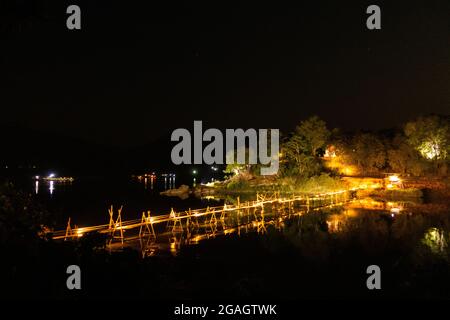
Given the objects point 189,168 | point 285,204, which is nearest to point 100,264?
point 285,204

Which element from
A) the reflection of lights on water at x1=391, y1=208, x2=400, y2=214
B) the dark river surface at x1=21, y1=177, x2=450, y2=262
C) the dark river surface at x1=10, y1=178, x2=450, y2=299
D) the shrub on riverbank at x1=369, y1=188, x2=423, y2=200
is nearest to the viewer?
the dark river surface at x1=10, y1=178, x2=450, y2=299

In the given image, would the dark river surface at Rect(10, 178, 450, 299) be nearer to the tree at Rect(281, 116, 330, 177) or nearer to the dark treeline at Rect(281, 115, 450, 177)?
the dark treeline at Rect(281, 115, 450, 177)

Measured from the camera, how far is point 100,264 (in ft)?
24.1

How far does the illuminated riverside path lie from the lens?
1877 centimetres

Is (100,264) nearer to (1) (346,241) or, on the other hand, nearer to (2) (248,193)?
(1) (346,241)

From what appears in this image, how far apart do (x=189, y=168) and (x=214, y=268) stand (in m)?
145

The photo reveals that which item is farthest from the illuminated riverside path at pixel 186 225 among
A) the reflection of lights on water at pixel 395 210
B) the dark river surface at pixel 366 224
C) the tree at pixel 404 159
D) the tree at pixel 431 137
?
the tree at pixel 431 137

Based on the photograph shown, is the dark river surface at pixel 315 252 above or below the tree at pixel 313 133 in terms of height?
below

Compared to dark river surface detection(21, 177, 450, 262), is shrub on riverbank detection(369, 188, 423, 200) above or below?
above

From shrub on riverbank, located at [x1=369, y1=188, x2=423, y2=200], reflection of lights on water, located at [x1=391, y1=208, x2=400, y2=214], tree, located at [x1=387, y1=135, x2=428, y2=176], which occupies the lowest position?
reflection of lights on water, located at [x1=391, y1=208, x2=400, y2=214]

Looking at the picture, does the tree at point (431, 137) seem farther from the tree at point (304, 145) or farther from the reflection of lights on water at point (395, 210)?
the reflection of lights on water at point (395, 210)

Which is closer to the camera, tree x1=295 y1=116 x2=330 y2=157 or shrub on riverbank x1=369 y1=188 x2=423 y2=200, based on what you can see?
shrub on riverbank x1=369 y1=188 x2=423 y2=200

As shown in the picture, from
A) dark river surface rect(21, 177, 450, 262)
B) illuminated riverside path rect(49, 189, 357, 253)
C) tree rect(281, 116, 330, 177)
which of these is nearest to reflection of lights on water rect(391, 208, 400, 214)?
dark river surface rect(21, 177, 450, 262)

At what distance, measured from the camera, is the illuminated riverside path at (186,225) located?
18766 millimetres
